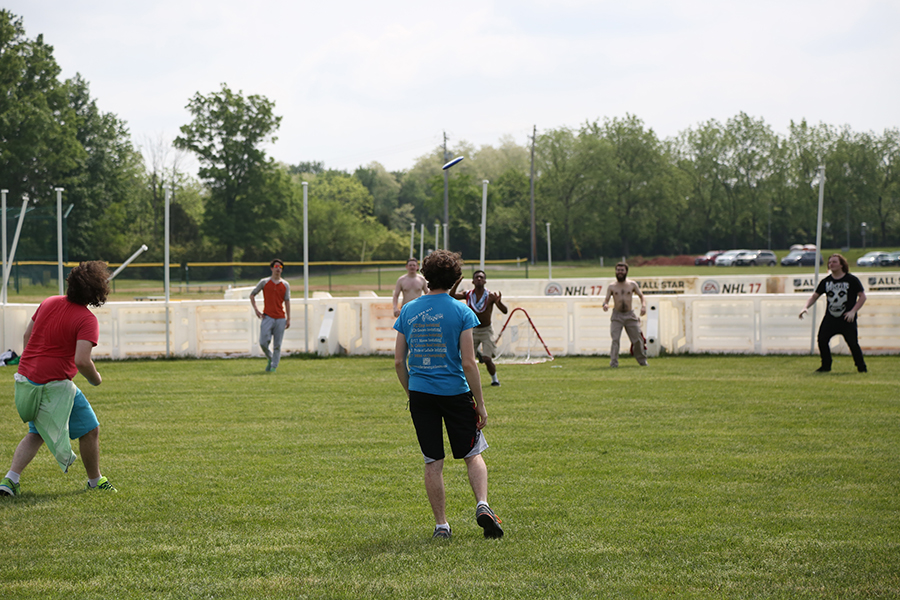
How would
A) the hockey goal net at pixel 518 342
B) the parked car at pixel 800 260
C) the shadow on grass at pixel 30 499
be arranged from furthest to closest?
1. the parked car at pixel 800 260
2. the hockey goal net at pixel 518 342
3. the shadow on grass at pixel 30 499

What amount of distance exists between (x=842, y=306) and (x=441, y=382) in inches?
411

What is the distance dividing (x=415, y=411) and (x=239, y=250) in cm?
6533

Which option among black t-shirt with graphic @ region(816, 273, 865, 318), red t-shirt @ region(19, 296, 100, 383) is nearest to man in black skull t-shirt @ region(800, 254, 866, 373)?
black t-shirt with graphic @ region(816, 273, 865, 318)

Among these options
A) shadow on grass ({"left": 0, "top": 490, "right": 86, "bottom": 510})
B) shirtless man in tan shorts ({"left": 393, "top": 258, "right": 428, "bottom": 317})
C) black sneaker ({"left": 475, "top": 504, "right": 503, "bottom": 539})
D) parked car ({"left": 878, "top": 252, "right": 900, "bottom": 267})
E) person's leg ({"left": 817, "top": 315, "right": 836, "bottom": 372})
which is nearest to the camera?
black sneaker ({"left": 475, "top": 504, "right": 503, "bottom": 539})

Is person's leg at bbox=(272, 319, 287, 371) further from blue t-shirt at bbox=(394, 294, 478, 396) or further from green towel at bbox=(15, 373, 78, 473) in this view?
blue t-shirt at bbox=(394, 294, 478, 396)

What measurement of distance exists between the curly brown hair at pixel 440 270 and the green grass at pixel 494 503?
1.57 metres

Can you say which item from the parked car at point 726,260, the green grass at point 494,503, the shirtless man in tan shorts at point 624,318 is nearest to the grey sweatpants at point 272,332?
the green grass at point 494,503

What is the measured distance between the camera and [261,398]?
11.7 metres

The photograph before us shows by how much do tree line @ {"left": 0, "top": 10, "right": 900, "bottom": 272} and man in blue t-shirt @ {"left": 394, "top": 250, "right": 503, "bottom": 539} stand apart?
5925cm

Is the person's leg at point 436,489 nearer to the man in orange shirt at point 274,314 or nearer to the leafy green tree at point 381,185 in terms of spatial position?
the man in orange shirt at point 274,314

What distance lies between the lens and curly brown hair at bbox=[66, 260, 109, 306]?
6164mm

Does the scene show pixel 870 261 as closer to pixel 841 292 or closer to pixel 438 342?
pixel 841 292

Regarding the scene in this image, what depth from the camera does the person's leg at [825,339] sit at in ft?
45.3

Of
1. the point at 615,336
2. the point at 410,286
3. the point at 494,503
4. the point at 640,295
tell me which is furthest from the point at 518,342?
the point at 494,503
